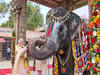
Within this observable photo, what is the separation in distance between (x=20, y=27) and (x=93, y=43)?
4046 mm

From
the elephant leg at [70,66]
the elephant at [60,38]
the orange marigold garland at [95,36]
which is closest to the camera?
the orange marigold garland at [95,36]

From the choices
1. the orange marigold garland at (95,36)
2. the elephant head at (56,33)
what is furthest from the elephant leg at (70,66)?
the orange marigold garland at (95,36)

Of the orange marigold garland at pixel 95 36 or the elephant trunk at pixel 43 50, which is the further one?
the elephant trunk at pixel 43 50

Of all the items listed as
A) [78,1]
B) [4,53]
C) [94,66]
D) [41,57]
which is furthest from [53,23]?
[4,53]

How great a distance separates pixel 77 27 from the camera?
190 centimetres

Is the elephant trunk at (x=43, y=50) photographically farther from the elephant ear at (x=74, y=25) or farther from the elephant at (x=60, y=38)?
the elephant ear at (x=74, y=25)

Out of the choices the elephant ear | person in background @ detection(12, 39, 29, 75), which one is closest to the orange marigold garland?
the elephant ear

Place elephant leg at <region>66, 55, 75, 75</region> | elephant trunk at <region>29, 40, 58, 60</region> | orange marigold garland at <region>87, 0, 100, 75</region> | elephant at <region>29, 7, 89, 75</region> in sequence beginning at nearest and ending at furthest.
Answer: orange marigold garland at <region>87, 0, 100, 75</region> → elephant trunk at <region>29, 40, 58, 60</region> → elephant at <region>29, 7, 89, 75</region> → elephant leg at <region>66, 55, 75, 75</region>

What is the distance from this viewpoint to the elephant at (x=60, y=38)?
1565 millimetres

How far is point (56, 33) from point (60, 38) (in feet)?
0.24

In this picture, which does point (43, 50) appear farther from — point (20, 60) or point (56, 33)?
point (20, 60)

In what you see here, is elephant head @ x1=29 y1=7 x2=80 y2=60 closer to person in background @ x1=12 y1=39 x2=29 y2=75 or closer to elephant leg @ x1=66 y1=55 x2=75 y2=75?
elephant leg @ x1=66 y1=55 x2=75 y2=75

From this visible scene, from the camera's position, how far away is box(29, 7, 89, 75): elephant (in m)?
1.57

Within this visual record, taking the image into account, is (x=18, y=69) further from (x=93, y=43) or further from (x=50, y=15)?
(x=93, y=43)
